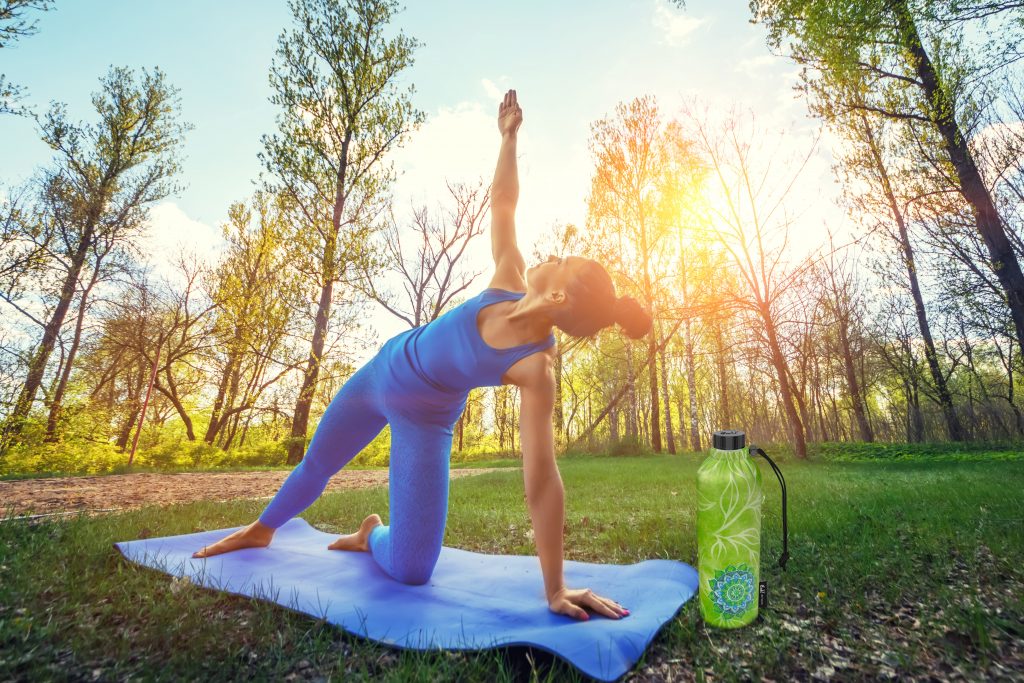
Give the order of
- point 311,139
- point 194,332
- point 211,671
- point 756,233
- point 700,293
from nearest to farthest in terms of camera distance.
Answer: point 211,671 < point 756,233 < point 311,139 < point 700,293 < point 194,332

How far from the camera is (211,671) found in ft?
5.04

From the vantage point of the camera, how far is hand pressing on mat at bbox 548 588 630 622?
187cm

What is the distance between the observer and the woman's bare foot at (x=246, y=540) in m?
2.88

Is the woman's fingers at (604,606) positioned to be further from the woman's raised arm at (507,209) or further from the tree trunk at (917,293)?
the tree trunk at (917,293)

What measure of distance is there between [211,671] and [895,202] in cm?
1755

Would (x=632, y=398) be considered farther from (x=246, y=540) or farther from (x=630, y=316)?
(x=630, y=316)

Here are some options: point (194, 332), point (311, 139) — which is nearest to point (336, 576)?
point (311, 139)

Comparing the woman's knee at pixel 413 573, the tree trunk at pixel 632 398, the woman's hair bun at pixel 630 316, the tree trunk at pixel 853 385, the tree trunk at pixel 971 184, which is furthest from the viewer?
the tree trunk at pixel 632 398

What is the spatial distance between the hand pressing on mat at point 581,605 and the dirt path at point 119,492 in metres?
5.04

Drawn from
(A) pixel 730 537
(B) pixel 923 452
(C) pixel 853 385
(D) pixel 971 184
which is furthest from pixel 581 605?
(C) pixel 853 385

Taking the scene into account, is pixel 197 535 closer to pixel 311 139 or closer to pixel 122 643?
pixel 122 643

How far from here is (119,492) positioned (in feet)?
22.0

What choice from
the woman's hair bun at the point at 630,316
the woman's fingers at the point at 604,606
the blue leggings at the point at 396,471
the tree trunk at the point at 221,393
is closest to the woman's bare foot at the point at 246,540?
the blue leggings at the point at 396,471

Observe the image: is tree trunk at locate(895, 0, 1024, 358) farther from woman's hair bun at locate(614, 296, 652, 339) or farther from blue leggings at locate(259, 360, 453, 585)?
blue leggings at locate(259, 360, 453, 585)
